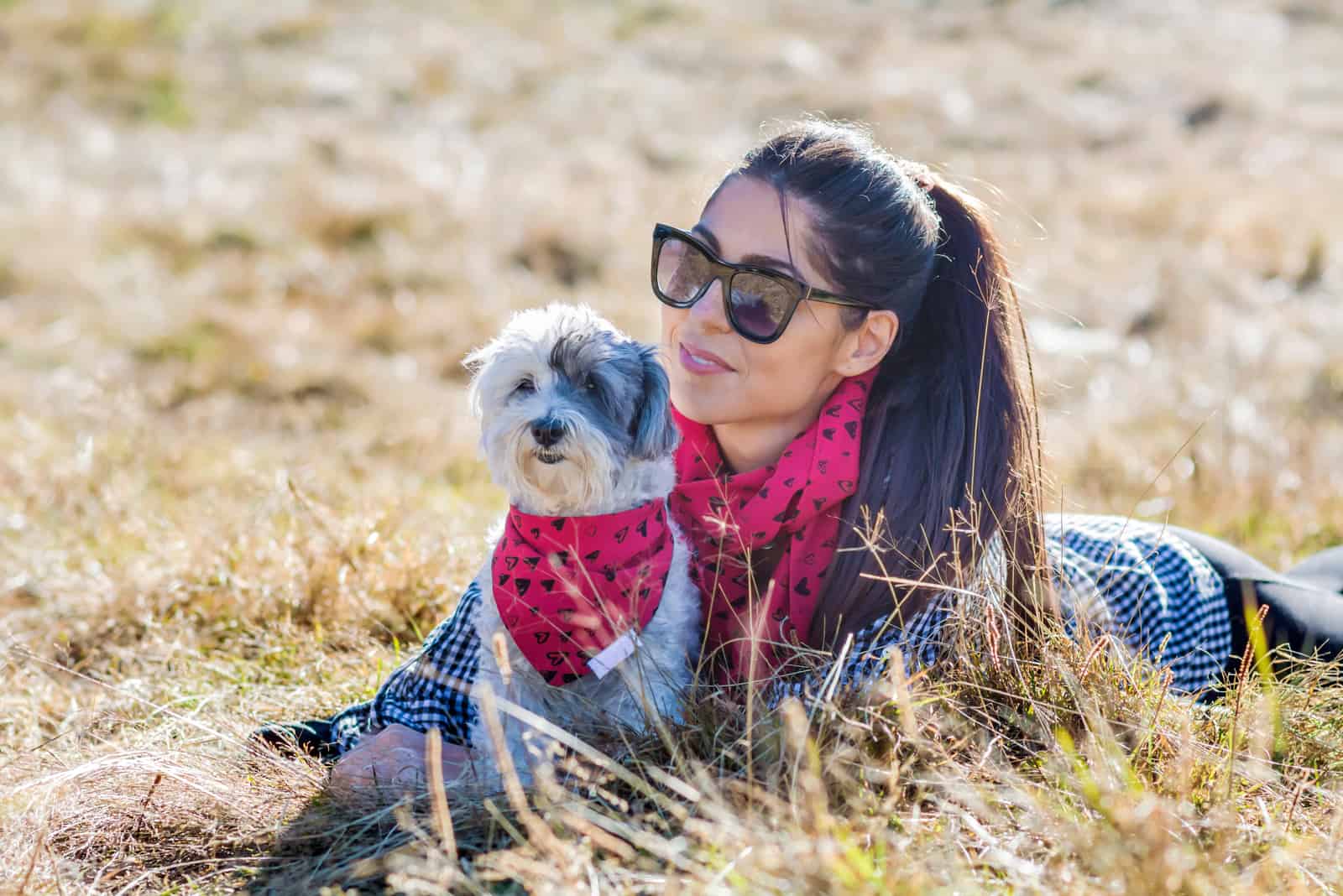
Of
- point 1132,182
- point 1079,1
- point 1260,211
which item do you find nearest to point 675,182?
point 1132,182

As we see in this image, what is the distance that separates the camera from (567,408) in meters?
3.54

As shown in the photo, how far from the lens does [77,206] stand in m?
11.8

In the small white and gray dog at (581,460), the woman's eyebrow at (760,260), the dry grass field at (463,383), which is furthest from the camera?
the woman's eyebrow at (760,260)

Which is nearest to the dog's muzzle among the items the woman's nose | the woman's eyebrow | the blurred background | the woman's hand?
the woman's nose

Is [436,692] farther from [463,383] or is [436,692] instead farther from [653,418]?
[463,383]

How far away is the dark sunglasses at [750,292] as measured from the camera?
356cm

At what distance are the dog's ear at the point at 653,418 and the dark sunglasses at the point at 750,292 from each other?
0.24 metres

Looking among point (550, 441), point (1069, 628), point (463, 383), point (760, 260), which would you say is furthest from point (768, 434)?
point (463, 383)

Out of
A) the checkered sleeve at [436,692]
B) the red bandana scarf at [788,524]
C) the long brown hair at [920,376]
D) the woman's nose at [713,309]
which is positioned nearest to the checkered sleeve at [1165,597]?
the long brown hair at [920,376]

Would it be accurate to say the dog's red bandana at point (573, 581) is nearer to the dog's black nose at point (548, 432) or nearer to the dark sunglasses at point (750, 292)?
the dog's black nose at point (548, 432)

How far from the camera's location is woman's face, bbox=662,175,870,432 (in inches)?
141

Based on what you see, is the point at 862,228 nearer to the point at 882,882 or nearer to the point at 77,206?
the point at 882,882

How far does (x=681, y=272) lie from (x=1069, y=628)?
1.60 metres

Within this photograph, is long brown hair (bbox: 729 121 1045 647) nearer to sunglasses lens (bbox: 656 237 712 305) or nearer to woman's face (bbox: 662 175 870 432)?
woman's face (bbox: 662 175 870 432)
